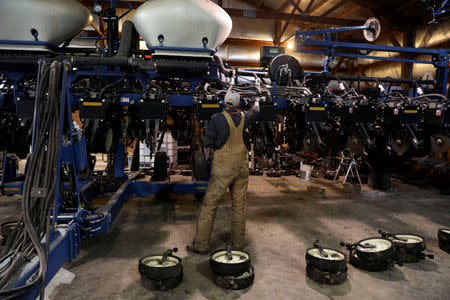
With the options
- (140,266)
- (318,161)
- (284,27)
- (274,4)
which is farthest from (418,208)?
(274,4)

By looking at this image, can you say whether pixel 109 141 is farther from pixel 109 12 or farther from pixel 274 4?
pixel 274 4

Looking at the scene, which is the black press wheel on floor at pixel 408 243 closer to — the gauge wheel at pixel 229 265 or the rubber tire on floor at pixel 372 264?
the rubber tire on floor at pixel 372 264

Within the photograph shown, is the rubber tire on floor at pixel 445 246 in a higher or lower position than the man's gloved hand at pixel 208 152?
lower

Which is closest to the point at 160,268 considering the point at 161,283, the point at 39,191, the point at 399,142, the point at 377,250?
the point at 161,283

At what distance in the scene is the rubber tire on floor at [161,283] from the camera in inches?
95.0

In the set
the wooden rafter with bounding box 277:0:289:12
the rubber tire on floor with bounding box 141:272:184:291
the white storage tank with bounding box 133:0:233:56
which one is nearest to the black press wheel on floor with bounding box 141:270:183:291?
the rubber tire on floor with bounding box 141:272:184:291

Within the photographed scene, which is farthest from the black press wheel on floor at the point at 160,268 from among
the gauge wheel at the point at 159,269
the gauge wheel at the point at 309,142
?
the gauge wheel at the point at 309,142

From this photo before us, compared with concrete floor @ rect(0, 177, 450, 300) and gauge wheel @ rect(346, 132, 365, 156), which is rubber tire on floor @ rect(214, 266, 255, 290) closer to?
concrete floor @ rect(0, 177, 450, 300)

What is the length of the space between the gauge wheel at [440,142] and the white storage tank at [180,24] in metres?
3.25

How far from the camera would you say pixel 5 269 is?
153cm

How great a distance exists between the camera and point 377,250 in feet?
9.22

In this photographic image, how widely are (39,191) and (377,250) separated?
272 centimetres

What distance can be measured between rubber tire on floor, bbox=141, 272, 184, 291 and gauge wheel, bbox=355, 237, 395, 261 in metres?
1.62

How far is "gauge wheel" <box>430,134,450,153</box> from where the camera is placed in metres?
4.15
